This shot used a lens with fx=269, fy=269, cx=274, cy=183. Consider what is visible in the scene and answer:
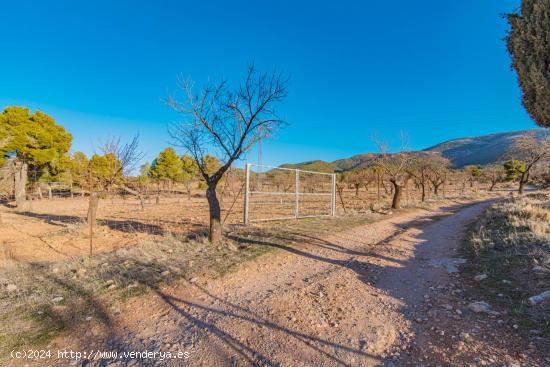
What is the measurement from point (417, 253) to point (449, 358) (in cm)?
423

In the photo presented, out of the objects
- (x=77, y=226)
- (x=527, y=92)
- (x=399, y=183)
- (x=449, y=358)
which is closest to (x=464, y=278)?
(x=449, y=358)

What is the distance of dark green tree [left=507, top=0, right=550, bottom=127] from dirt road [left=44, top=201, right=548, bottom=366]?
9.44ft

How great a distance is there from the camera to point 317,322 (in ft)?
9.86

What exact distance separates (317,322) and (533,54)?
15.3 ft

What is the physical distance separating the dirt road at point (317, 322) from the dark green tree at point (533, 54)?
2.88 m

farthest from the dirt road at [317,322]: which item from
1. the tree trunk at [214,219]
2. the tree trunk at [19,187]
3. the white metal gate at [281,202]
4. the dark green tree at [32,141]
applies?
the tree trunk at [19,187]

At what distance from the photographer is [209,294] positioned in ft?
12.6

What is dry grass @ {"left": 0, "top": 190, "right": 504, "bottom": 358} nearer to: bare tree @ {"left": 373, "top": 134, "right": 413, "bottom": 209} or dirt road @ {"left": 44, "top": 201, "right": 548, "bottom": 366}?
dirt road @ {"left": 44, "top": 201, "right": 548, "bottom": 366}

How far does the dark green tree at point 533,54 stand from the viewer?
11.9ft

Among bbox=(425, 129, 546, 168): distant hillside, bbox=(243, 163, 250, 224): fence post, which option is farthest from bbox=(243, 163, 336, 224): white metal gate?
bbox=(425, 129, 546, 168): distant hillside

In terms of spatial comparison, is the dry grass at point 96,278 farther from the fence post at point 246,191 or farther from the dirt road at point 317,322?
the fence post at point 246,191

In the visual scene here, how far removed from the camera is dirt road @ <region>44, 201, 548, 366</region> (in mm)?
2414

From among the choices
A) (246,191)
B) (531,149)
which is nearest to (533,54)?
(246,191)

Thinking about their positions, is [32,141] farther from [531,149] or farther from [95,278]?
[531,149]
